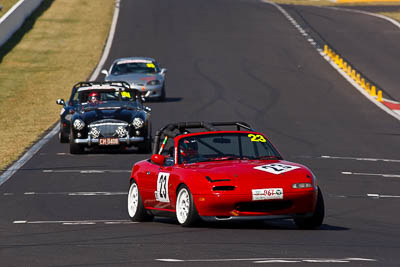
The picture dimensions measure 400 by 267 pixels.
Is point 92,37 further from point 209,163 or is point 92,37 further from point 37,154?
point 209,163

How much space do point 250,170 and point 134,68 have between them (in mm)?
24766

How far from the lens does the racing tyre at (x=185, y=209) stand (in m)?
12.1

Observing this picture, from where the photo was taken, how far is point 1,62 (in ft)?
162

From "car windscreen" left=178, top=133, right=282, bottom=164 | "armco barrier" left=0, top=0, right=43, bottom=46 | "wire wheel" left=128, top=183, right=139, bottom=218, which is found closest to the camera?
"car windscreen" left=178, top=133, right=282, bottom=164

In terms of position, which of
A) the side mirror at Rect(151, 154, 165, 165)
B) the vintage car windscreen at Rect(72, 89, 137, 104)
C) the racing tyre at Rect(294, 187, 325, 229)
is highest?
the side mirror at Rect(151, 154, 165, 165)

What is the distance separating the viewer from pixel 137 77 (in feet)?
117

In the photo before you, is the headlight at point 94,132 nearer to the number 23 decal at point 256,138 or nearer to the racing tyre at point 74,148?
the racing tyre at point 74,148

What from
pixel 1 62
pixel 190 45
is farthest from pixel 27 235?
pixel 190 45

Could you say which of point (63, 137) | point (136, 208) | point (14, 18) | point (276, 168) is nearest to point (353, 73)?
point (63, 137)

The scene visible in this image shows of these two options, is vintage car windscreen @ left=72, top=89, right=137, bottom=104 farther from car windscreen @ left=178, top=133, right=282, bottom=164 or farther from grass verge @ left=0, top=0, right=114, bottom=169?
car windscreen @ left=178, top=133, right=282, bottom=164

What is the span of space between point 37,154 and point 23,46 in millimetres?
32341

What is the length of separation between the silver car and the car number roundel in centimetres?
2141

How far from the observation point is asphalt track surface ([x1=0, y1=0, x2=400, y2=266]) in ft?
33.3

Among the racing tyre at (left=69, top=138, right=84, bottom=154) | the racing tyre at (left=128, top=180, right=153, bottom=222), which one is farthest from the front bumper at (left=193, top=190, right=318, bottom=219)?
the racing tyre at (left=69, top=138, right=84, bottom=154)
